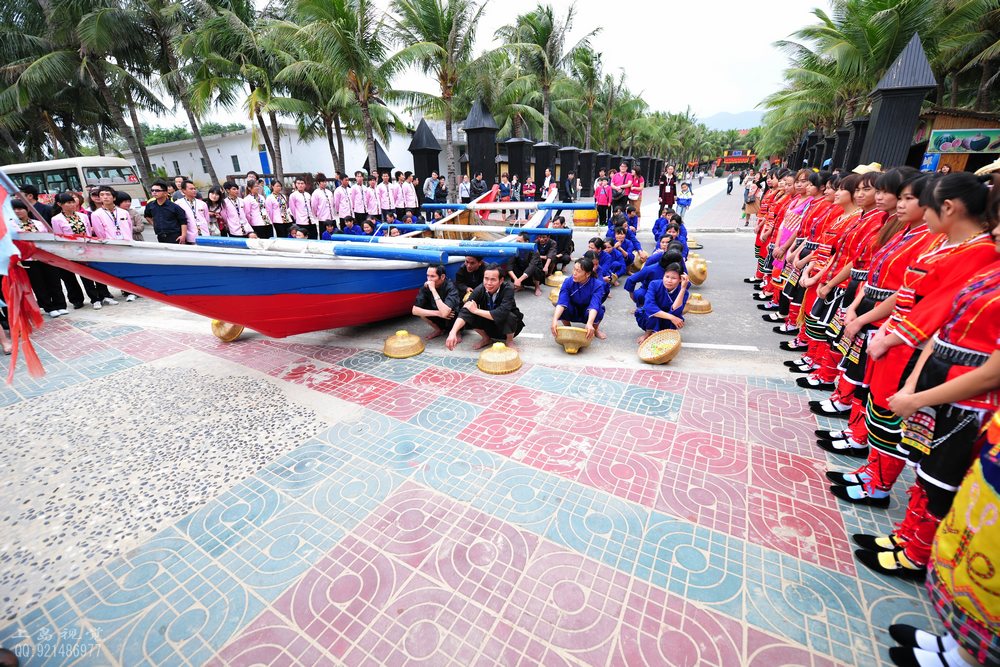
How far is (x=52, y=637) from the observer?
1.89m

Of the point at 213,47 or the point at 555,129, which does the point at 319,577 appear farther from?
the point at 555,129

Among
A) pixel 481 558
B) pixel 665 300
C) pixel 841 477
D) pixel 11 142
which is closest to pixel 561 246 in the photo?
pixel 665 300

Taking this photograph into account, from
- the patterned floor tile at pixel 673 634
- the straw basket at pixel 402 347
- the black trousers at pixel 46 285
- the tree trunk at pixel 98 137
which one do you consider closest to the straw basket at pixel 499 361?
the straw basket at pixel 402 347

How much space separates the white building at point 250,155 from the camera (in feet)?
75.9

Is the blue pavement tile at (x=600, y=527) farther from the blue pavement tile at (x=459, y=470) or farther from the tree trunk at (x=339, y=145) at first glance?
the tree trunk at (x=339, y=145)

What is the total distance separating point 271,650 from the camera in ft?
5.89

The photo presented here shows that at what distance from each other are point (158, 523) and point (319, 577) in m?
1.18

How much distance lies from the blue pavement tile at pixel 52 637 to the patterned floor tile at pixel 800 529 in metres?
3.20

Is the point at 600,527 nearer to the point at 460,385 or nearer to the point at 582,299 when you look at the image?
the point at 460,385

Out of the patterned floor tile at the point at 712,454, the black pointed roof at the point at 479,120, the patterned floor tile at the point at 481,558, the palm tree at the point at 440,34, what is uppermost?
the palm tree at the point at 440,34

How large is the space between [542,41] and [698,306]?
1618 cm

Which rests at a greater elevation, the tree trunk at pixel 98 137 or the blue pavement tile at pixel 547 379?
the tree trunk at pixel 98 137

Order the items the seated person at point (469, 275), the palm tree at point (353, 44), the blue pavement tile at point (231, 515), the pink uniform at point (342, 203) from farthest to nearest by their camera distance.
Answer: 1. the palm tree at point (353, 44)
2. the pink uniform at point (342, 203)
3. the seated person at point (469, 275)
4. the blue pavement tile at point (231, 515)

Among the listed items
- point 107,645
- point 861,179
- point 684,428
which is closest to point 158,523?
point 107,645
